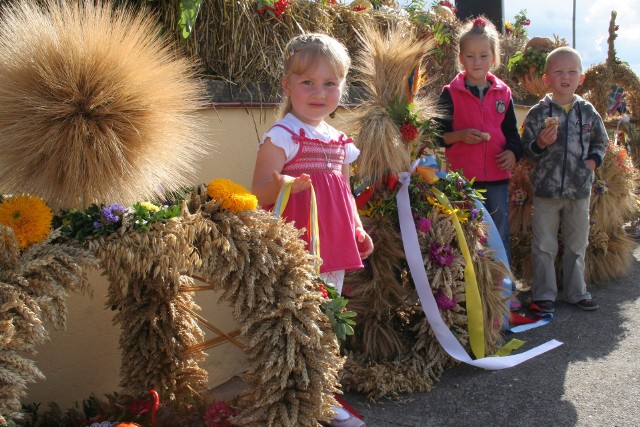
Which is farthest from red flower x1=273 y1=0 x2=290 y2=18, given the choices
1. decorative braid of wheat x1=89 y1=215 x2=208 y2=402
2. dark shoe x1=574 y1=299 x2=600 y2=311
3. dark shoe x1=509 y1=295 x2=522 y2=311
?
dark shoe x1=574 y1=299 x2=600 y2=311

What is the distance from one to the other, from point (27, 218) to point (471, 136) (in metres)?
2.74

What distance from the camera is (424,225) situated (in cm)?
309

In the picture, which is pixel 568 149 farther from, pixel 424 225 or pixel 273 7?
pixel 273 7

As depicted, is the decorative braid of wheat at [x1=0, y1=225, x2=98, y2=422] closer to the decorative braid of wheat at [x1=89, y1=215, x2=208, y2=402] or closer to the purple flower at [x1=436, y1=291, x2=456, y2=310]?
the decorative braid of wheat at [x1=89, y1=215, x2=208, y2=402]

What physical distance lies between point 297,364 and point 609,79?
550 centimetres

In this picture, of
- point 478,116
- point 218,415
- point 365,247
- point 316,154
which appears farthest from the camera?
point 478,116

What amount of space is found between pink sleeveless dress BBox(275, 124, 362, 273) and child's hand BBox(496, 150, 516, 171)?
5.22 feet

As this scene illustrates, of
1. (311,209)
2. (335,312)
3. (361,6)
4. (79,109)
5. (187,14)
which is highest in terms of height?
(361,6)

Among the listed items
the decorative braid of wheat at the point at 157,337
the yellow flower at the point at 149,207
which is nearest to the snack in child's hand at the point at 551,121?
the decorative braid of wheat at the point at 157,337

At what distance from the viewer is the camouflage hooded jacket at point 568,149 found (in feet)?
13.2

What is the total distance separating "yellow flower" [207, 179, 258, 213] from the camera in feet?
6.04

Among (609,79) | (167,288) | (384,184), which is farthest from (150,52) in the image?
(609,79)

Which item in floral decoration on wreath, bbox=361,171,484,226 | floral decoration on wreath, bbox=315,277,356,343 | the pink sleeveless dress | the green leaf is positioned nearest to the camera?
floral decoration on wreath, bbox=315,277,356,343

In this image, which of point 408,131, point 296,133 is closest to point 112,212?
point 296,133
